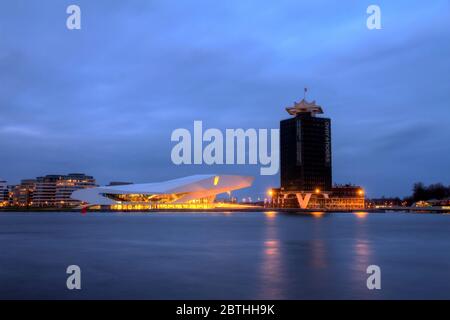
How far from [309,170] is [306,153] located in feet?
18.5

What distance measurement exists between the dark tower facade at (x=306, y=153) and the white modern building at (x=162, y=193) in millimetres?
30291

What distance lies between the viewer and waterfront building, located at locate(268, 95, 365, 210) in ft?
498

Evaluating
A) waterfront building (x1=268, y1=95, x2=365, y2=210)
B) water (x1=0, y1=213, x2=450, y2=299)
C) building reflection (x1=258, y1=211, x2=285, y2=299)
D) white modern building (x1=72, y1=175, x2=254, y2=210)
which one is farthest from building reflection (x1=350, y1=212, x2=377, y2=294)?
waterfront building (x1=268, y1=95, x2=365, y2=210)

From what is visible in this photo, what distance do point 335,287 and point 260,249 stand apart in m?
12.2

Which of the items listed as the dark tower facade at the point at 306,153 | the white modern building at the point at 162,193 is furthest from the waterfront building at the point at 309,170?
the white modern building at the point at 162,193

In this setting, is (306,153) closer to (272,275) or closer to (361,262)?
(361,262)

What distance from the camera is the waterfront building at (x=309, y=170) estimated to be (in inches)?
5974

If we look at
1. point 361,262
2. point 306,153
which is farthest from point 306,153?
point 361,262

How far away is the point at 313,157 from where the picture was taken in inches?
6078

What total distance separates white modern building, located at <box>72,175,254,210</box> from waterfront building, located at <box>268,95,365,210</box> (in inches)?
1199

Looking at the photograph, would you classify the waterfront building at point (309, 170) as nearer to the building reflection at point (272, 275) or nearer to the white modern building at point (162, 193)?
the white modern building at point (162, 193)

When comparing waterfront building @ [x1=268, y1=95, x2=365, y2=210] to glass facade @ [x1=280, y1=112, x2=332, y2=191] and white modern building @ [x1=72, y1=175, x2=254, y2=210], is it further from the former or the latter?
Result: white modern building @ [x1=72, y1=175, x2=254, y2=210]

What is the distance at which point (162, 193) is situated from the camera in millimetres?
122125
